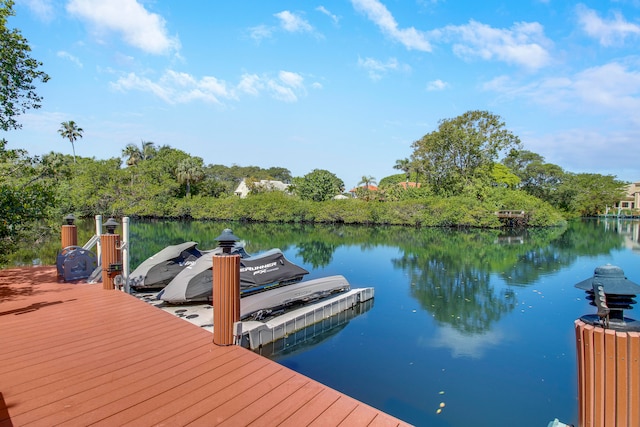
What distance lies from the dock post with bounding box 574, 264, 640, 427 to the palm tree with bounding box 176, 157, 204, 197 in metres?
43.9

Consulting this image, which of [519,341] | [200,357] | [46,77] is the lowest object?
[519,341]

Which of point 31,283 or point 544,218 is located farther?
point 544,218

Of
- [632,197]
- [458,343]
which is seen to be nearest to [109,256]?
[458,343]

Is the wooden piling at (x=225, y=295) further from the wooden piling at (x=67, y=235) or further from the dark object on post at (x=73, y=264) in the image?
the wooden piling at (x=67, y=235)

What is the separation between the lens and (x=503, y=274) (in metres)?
13.4

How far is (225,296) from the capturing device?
412cm

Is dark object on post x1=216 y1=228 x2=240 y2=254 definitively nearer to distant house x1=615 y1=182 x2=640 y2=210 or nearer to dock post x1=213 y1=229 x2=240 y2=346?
dock post x1=213 y1=229 x2=240 y2=346

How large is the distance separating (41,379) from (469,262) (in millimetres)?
15501

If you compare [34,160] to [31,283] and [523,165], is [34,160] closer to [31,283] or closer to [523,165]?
[31,283]

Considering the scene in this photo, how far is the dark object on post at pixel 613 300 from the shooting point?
1.81 meters

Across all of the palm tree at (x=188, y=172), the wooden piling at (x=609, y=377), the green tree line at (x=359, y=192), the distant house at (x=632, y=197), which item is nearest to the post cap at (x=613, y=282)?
the wooden piling at (x=609, y=377)

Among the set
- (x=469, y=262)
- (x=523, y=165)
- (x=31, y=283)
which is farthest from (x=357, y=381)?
(x=523, y=165)

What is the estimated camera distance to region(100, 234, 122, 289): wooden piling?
6.21m

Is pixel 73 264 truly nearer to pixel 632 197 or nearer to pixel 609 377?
pixel 609 377
